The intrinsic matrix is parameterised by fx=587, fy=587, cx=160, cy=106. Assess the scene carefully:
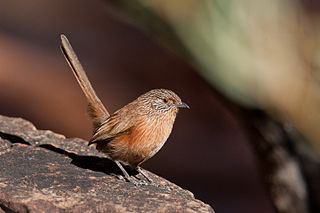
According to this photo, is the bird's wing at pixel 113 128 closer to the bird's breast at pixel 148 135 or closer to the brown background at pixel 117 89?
the bird's breast at pixel 148 135

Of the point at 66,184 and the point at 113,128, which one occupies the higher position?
the point at 113,128

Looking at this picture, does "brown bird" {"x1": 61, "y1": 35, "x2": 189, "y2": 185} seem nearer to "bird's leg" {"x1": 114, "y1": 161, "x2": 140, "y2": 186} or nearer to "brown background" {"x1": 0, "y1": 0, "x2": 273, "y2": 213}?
"bird's leg" {"x1": 114, "y1": 161, "x2": 140, "y2": 186}

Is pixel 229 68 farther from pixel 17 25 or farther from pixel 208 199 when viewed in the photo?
pixel 17 25

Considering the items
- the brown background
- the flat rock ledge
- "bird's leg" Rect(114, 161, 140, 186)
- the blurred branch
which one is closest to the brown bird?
"bird's leg" Rect(114, 161, 140, 186)

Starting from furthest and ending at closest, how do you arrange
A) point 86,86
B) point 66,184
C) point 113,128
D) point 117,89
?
point 117,89, point 86,86, point 113,128, point 66,184

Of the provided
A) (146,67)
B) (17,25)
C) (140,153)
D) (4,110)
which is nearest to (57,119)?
(4,110)

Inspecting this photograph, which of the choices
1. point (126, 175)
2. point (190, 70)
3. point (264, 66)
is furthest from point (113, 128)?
point (190, 70)

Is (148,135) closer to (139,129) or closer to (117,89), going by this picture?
(139,129)
